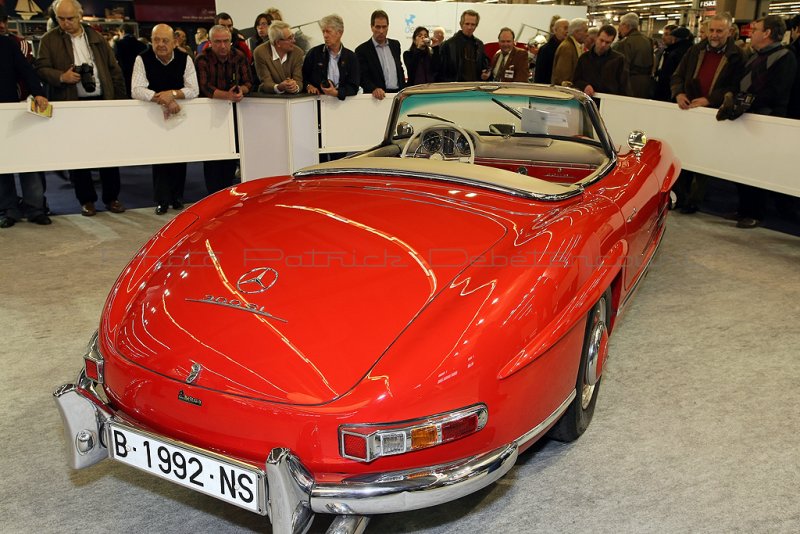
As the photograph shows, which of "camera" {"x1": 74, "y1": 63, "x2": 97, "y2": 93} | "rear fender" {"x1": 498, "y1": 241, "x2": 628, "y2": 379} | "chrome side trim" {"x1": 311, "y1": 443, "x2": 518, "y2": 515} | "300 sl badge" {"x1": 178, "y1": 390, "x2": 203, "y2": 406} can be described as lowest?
"chrome side trim" {"x1": 311, "y1": 443, "x2": 518, "y2": 515}

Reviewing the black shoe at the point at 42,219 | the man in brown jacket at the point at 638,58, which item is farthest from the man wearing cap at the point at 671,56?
the black shoe at the point at 42,219

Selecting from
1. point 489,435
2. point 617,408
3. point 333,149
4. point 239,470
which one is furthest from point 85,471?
point 333,149

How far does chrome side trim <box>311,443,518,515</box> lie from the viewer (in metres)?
1.95

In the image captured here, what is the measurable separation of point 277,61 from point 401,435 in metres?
6.03

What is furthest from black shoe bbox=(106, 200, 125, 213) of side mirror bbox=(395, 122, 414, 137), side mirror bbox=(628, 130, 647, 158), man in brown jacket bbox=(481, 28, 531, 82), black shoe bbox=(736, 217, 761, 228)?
black shoe bbox=(736, 217, 761, 228)

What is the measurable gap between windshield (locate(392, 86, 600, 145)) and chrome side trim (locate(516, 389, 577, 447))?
1932 millimetres

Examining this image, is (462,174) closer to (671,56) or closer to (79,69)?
(79,69)

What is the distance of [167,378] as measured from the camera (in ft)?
6.94

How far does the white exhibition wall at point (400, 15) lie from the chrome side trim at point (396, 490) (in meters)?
10.9

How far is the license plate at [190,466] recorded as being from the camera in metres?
1.97

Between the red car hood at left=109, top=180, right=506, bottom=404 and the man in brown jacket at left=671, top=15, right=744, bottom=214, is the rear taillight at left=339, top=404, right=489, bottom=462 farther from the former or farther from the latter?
the man in brown jacket at left=671, top=15, right=744, bottom=214

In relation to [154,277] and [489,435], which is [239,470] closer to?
[489,435]

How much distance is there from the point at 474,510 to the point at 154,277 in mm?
1472

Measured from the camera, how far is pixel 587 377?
8.95ft
